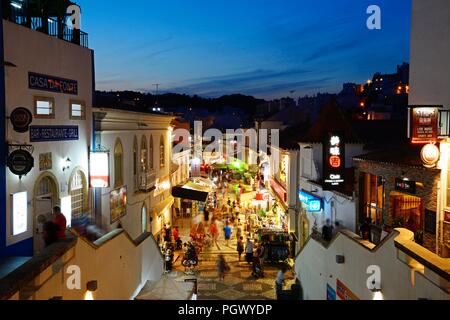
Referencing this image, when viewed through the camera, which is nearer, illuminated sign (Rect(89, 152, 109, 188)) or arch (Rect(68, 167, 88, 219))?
arch (Rect(68, 167, 88, 219))

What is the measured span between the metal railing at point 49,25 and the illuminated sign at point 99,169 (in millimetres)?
3970

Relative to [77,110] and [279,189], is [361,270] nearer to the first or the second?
[77,110]

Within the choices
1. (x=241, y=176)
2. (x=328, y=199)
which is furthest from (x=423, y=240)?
(x=241, y=176)

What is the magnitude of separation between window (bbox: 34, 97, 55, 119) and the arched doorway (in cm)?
170

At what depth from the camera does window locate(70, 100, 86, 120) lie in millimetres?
15670

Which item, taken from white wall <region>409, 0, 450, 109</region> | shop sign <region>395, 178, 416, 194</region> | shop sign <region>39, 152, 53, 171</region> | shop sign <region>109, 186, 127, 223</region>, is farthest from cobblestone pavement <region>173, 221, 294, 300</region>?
white wall <region>409, 0, 450, 109</region>

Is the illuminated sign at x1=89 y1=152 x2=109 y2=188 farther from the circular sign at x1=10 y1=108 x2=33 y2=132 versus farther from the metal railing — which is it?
the circular sign at x1=10 y1=108 x2=33 y2=132

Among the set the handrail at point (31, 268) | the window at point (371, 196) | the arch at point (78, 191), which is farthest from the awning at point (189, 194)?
the handrail at point (31, 268)

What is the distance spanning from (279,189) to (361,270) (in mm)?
18010

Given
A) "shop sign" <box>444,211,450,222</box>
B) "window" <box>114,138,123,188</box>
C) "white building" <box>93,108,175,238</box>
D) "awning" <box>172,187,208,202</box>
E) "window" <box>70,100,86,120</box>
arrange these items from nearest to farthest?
"shop sign" <box>444,211,450,222</box> → "window" <box>70,100,86,120</box> → "white building" <box>93,108,175,238</box> → "window" <box>114,138,123,188</box> → "awning" <box>172,187,208,202</box>

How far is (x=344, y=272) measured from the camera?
14.4 metres

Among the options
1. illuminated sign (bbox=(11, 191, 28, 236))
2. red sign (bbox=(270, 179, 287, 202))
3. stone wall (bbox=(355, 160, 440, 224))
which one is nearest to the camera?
illuminated sign (bbox=(11, 191, 28, 236))

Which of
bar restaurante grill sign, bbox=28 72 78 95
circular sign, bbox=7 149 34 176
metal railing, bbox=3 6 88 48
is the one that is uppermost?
metal railing, bbox=3 6 88 48

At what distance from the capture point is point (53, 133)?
47.1 feet
